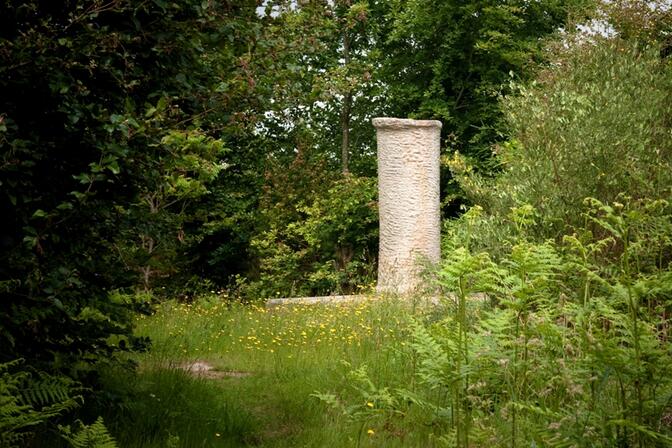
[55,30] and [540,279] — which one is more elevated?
[55,30]

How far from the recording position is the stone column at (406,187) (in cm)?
1219

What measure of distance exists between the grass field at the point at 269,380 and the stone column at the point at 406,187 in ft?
10.3

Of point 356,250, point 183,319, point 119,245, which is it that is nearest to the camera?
point 119,245

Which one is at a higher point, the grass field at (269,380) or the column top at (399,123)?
the column top at (399,123)

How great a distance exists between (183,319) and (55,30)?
5.58 m

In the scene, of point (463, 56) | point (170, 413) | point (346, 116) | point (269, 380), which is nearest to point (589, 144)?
point (269, 380)

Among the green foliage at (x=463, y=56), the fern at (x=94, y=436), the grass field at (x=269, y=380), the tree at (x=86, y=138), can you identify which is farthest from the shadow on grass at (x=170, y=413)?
the green foliage at (x=463, y=56)

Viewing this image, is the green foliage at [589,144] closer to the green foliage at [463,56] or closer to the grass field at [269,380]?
the grass field at [269,380]

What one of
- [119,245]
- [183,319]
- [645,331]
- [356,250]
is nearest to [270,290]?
[356,250]

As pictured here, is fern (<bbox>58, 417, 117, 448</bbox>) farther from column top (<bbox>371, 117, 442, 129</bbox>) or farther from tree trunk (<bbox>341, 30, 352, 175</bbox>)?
tree trunk (<bbox>341, 30, 352, 175</bbox>)

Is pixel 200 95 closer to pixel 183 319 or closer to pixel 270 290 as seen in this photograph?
pixel 183 319

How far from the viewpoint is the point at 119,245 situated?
476 cm

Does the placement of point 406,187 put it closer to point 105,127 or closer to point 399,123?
point 399,123

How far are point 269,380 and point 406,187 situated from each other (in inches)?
268
